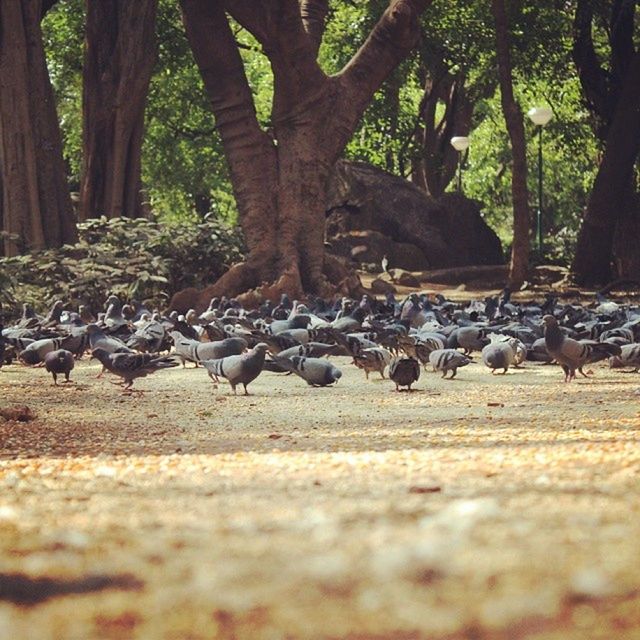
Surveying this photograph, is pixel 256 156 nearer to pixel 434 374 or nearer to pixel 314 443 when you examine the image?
pixel 434 374

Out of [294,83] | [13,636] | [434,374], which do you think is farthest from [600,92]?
[13,636]

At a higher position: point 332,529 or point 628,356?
point 628,356

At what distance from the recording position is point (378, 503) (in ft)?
16.5

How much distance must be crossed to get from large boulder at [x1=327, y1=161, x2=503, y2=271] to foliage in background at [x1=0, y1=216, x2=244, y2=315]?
8053mm

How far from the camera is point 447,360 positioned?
13.4 meters

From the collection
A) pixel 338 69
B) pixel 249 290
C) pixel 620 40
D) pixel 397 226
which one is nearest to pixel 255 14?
pixel 249 290

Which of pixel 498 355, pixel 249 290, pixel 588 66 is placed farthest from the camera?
pixel 588 66

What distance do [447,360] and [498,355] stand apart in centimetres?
62

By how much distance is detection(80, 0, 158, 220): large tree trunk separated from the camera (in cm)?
2714

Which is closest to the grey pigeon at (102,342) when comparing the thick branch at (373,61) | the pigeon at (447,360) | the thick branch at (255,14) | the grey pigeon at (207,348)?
the grey pigeon at (207,348)

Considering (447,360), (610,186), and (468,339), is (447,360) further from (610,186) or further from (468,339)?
(610,186)

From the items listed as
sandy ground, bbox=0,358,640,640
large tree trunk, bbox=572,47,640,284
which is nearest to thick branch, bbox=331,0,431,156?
large tree trunk, bbox=572,47,640,284

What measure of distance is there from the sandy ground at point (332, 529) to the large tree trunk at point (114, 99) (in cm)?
1884

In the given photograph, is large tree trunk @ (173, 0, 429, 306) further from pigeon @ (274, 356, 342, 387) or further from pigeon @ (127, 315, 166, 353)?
pigeon @ (274, 356, 342, 387)
